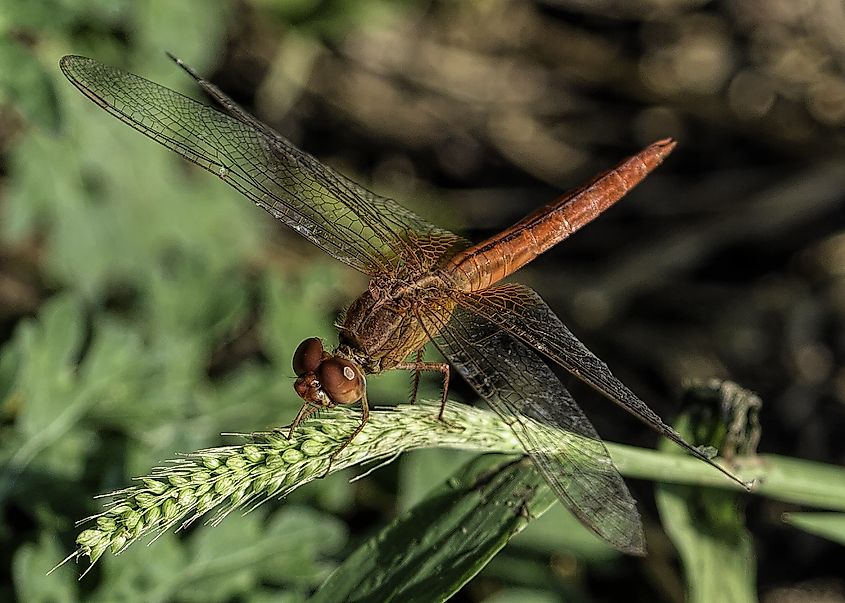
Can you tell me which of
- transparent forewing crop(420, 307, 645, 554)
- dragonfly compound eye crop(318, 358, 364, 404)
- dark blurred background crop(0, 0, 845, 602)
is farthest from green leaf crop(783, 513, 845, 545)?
dragonfly compound eye crop(318, 358, 364, 404)

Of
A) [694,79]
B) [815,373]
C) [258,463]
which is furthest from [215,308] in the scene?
[694,79]

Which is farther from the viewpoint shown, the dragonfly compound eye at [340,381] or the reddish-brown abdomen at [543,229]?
the reddish-brown abdomen at [543,229]

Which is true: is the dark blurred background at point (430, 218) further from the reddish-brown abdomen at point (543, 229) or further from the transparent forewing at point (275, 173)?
the reddish-brown abdomen at point (543, 229)

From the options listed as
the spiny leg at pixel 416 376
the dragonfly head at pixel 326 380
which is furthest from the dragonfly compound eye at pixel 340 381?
the spiny leg at pixel 416 376

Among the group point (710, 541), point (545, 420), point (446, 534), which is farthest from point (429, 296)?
point (710, 541)

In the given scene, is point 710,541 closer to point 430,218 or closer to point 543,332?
point 543,332

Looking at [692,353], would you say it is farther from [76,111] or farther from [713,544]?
[76,111]
